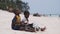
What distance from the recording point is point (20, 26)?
28.9 ft

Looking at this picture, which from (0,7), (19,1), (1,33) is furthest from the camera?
(19,1)

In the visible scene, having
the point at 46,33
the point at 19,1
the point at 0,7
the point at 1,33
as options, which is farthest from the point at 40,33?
the point at 19,1

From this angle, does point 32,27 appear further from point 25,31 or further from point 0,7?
point 0,7

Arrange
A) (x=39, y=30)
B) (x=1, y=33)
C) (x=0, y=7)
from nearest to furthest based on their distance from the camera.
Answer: (x=1, y=33) < (x=39, y=30) < (x=0, y=7)

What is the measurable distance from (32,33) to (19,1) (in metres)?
34.9

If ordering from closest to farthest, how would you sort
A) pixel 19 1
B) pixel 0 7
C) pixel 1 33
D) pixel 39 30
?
1. pixel 1 33
2. pixel 39 30
3. pixel 0 7
4. pixel 19 1

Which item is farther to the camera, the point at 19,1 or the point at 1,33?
the point at 19,1

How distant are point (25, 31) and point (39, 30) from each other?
583 mm

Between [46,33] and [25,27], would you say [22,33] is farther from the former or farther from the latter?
[46,33]

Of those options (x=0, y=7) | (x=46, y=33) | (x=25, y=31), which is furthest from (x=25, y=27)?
(x=0, y=7)

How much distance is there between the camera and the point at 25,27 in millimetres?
8773

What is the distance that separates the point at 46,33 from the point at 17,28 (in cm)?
109

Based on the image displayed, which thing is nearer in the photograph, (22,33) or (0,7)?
(22,33)

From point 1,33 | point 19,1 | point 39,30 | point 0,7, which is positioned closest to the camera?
point 1,33
